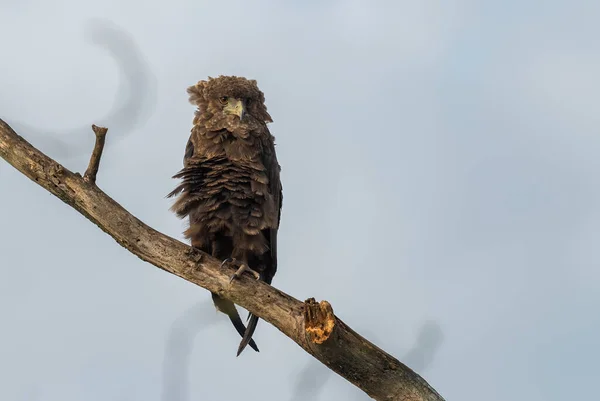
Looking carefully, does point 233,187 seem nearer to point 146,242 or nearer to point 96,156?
point 146,242

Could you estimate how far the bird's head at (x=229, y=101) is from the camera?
6312 mm

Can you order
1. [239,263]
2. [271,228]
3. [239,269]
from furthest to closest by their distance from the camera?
[271,228] < [239,263] < [239,269]

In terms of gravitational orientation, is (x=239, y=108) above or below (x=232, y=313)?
above

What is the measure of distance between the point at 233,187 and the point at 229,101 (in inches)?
34.6

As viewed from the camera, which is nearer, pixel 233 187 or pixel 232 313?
pixel 233 187

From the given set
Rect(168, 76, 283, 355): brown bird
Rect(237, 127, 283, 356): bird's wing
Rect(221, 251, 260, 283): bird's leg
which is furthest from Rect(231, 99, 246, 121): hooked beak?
Rect(221, 251, 260, 283): bird's leg

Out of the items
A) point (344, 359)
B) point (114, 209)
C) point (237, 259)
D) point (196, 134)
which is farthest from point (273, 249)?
point (344, 359)

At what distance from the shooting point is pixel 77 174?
203 inches

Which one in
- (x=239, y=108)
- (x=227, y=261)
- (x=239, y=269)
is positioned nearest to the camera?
(x=239, y=269)

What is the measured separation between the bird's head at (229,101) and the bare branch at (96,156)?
4.51ft

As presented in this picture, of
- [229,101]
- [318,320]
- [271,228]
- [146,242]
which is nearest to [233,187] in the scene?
[271,228]

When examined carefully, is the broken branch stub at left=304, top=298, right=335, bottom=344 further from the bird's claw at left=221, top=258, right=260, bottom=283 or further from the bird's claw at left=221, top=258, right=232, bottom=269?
the bird's claw at left=221, top=258, right=232, bottom=269

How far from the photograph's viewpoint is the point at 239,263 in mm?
5758

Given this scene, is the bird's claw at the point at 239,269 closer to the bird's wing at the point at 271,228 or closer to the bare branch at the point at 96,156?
the bird's wing at the point at 271,228
